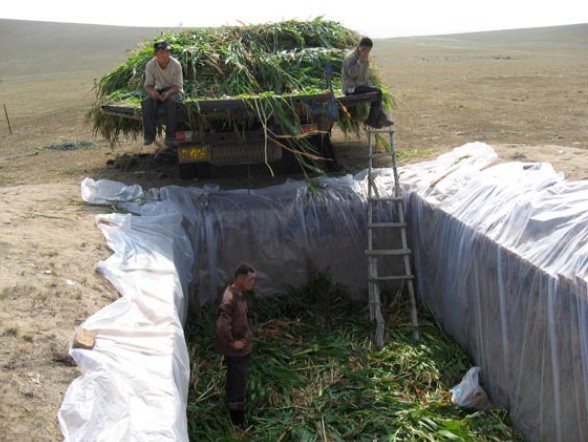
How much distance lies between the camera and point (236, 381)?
189 inches

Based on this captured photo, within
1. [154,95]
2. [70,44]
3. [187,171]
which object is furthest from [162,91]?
[70,44]

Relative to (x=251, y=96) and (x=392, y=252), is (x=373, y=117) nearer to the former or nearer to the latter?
(x=251, y=96)

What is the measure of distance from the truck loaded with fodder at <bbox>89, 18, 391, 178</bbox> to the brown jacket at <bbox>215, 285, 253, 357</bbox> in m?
1.93

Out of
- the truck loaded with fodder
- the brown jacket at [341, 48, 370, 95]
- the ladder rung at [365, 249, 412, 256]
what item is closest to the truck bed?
the truck loaded with fodder

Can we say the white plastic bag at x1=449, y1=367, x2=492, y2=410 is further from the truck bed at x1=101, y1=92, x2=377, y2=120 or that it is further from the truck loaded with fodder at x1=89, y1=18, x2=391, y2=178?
the truck bed at x1=101, y1=92, x2=377, y2=120

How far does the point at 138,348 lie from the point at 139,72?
4.55m

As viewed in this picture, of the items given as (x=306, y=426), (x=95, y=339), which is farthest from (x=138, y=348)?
(x=306, y=426)

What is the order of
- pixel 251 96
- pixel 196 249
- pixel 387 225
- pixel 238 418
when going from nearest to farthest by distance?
pixel 238 418
pixel 387 225
pixel 251 96
pixel 196 249

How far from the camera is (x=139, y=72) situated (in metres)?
7.48

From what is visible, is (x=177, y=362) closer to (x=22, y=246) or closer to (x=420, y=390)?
(x=22, y=246)

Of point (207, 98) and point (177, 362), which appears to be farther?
point (207, 98)

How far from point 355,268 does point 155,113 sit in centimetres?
270

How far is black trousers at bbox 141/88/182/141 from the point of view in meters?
6.23

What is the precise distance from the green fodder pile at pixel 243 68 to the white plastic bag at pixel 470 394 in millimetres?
2923
